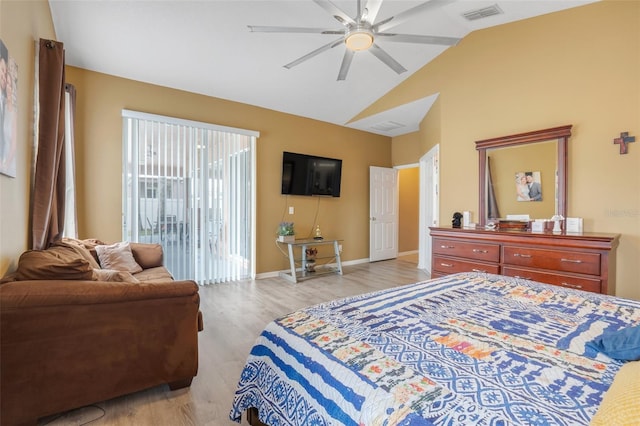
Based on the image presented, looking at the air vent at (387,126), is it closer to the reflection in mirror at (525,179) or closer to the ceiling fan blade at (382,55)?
the reflection in mirror at (525,179)

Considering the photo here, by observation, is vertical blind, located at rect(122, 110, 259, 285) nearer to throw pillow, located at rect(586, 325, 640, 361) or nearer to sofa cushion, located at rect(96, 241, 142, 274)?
sofa cushion, located at rect(96, 241, 142, 274)

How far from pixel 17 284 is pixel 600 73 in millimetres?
5053

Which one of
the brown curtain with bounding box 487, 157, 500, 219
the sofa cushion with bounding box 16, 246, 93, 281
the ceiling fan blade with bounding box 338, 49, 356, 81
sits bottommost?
the sofa cushion with bounding box 16, 246, 93, 281

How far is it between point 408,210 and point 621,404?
7036 millimetres

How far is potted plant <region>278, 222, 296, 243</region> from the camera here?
15.8 feet

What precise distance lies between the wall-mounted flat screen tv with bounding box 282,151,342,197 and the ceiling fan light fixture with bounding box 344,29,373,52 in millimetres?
2690

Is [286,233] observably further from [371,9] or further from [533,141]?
[533,141]

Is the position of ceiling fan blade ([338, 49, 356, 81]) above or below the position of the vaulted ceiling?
below

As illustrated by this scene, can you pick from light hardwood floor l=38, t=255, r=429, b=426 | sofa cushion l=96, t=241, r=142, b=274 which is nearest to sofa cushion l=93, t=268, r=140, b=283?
light hardwood floor l=38, t=255, r=429, b=426

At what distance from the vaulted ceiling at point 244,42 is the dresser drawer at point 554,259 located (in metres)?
2.40

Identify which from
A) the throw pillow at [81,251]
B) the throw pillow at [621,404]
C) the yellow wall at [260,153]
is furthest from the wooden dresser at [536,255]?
the throw pillow at [81,251]

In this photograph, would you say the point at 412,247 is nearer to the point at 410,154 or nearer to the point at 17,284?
the point at 410,154

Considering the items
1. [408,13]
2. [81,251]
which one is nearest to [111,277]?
[81,251]

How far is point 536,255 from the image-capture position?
9.50 ft
